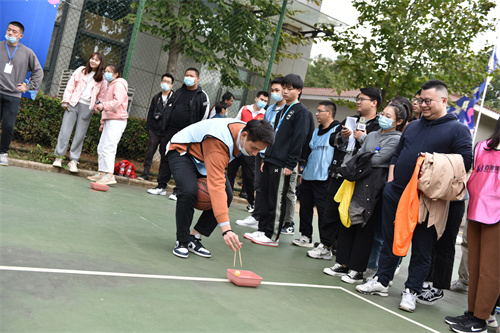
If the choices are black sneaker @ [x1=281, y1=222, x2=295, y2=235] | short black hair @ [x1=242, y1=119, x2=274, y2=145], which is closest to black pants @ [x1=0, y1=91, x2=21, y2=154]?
black sneaker @ [x1=281, y1=222, x2=295, y2=235]

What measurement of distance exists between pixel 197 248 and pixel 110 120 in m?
3.62

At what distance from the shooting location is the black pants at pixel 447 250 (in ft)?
16.0

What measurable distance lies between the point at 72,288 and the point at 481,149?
362 centimetres

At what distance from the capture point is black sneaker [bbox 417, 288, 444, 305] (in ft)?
16.3

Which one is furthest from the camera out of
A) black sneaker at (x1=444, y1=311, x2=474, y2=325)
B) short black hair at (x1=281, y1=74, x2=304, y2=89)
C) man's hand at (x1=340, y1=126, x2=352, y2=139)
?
short black hair at (x1=281, y1=74, x2=304, y2=89)

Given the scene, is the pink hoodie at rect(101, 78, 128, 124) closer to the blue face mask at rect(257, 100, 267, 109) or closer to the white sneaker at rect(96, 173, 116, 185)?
the white sneaker at rect(96, 173, 116, 185)

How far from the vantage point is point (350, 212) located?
517 centimetres

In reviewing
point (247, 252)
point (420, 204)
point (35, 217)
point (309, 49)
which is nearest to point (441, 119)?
point (420, 204)

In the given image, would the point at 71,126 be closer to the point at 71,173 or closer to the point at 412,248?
the point at 71,173

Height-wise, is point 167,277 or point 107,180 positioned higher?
point 107,180

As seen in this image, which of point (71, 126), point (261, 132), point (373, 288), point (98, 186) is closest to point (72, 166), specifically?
point (71, 126)

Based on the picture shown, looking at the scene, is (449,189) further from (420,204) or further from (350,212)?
(350,212)

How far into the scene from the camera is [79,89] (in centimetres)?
777

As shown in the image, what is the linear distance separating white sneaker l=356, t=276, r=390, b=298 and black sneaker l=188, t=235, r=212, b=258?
60.6 inches
